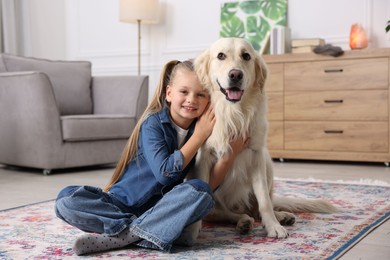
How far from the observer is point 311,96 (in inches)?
187

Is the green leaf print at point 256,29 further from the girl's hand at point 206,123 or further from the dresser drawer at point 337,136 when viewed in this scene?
the girl's hand at point 206,123

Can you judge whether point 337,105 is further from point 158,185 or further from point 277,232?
point 158,185

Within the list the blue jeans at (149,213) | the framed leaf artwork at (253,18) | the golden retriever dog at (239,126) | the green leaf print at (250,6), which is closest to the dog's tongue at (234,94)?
the golden retriever dog at (239,126)

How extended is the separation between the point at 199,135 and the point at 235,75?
26cm

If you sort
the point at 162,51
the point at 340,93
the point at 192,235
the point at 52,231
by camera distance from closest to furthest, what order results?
the point at 192,235, the point at 52,231, the point at 340,93, the point at 162,51

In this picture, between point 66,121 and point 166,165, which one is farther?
point 66,121

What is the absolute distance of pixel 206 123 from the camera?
2.05 m

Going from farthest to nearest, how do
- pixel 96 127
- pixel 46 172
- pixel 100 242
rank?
pixel 96 127
pixel 46 172
pixel 100 242

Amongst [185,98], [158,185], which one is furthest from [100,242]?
[185,98]

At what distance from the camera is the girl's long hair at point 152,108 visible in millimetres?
2059

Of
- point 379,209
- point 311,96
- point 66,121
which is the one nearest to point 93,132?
point 66,121

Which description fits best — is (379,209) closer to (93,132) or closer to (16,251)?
(16,251)

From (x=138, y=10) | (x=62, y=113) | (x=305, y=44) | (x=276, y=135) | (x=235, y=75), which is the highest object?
(x=138, y=10)

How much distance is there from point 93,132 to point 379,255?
9.33ft
